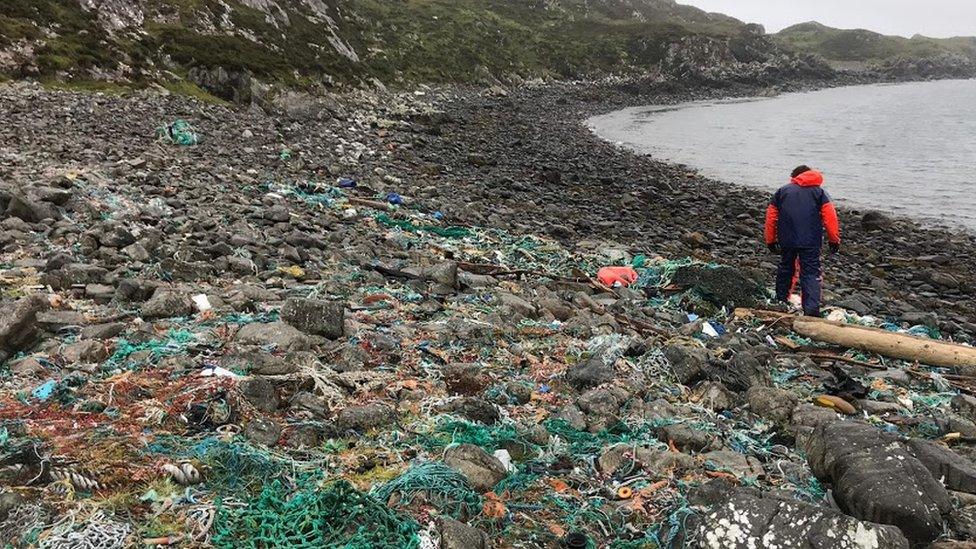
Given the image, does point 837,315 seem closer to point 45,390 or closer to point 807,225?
point 807,225

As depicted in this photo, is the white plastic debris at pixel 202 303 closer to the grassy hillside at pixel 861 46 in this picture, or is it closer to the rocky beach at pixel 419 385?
the rocky beach at pixel 419 385

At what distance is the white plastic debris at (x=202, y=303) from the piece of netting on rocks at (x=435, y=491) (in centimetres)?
398

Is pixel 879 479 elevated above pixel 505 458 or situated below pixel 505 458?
above

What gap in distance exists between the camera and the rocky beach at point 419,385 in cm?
390

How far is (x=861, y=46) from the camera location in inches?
6590

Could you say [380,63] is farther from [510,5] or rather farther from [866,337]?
[510,5]

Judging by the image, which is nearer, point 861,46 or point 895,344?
point 895,344

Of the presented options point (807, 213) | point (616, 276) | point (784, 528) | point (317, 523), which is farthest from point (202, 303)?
point (807, 213)

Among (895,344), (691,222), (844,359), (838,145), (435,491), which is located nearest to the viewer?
(435,491)

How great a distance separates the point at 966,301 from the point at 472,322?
11823 mm

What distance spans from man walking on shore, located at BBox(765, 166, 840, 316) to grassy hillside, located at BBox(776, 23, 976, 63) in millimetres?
168781

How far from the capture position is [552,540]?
4.13 metres

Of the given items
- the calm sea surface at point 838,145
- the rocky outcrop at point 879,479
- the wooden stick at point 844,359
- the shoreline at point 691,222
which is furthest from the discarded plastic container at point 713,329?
the calm sea surface at point 838,145

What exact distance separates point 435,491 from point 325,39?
1989 inches
